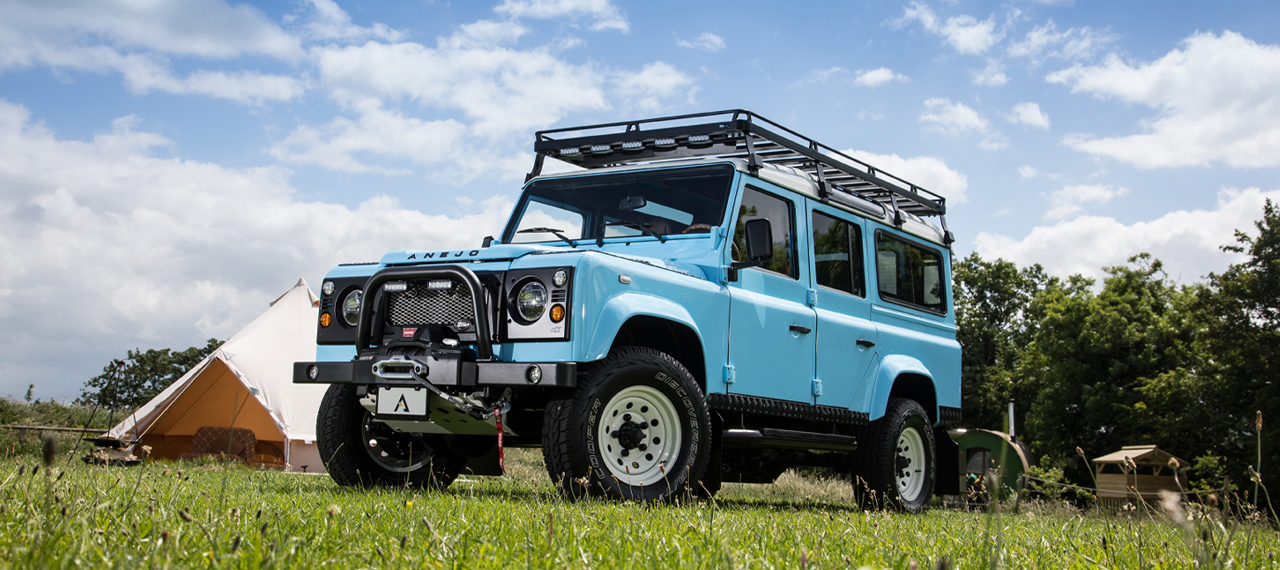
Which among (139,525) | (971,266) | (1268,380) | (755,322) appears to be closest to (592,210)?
(755,322)

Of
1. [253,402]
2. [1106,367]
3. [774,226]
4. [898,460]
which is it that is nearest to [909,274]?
[898,460]

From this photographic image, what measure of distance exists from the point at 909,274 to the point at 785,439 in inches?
116

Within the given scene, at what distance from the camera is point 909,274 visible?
30.2 ft

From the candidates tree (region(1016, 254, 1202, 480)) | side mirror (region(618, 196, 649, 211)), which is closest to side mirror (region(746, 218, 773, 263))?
side mirror (region(618, 196, 649, 211))

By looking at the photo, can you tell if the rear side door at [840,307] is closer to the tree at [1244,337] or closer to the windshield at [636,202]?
the windshield at [636,202]

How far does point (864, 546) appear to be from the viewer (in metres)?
3.78

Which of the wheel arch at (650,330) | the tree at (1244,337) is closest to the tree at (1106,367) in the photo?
the tree at (1244,337)

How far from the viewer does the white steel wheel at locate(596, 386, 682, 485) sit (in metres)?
5.64

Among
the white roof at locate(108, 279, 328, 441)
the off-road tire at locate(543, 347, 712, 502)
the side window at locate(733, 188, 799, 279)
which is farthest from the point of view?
the white roof at locate(108, 279, 328, 441)

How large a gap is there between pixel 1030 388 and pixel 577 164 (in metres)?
45.2

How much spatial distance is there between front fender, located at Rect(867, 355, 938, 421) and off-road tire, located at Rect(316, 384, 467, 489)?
11.2 ft

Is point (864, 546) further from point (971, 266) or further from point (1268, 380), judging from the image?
point (971, 266)

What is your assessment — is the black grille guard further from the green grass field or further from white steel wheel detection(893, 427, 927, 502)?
white steel wheel detection(893, 427, 927, 502)

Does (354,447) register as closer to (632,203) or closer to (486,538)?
(632,203)
